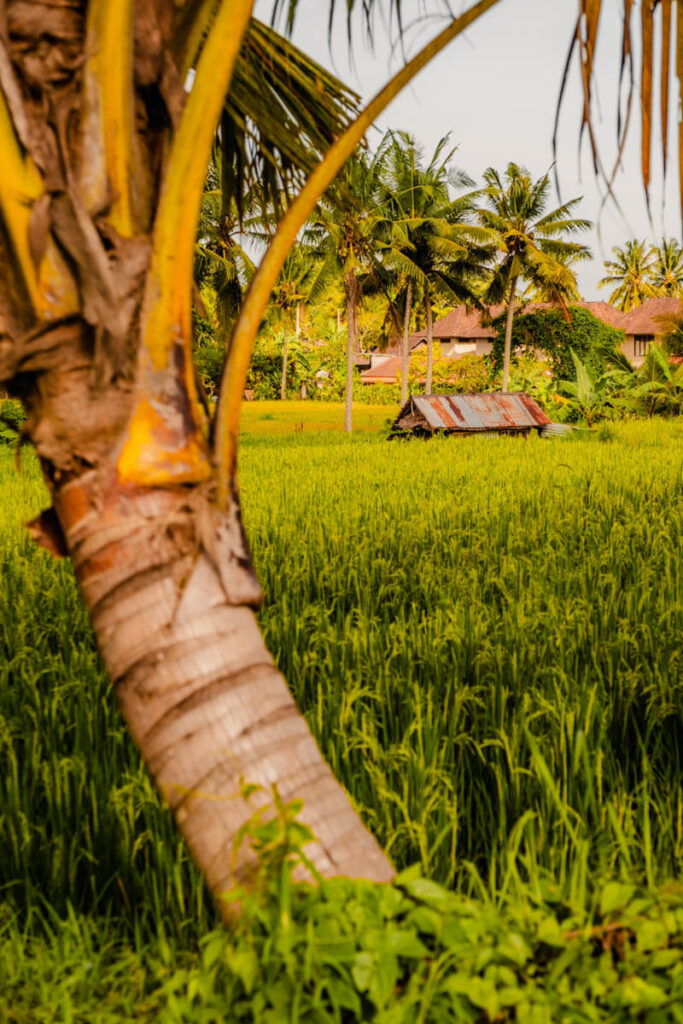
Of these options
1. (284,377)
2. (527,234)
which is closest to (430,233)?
(527,234)

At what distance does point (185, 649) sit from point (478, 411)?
13.0m

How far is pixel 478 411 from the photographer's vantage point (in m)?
13.7

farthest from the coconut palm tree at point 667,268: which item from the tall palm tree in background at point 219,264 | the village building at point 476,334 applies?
the tall palm tree in background at point 219,264

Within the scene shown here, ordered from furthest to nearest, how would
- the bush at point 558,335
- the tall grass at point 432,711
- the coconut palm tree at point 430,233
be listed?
1. the bush at point 558,335
2. the coconut palm tree at point 430,233
3. the tall grass at point 432,711

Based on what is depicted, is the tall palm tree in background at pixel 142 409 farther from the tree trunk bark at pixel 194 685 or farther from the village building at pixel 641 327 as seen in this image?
the village building at pixel 641 327

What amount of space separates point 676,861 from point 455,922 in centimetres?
64

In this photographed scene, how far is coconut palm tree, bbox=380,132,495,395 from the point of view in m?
20.9

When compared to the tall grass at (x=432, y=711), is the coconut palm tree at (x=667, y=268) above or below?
above

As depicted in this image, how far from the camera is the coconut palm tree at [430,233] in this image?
20.9m

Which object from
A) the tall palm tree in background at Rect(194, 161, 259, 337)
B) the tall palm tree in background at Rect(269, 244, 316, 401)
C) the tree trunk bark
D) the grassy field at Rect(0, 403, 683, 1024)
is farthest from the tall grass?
the tall palm tree in background at Rect(269, 244, 316, 401)

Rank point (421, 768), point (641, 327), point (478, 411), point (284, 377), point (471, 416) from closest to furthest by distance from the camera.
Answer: point (421, 768)
point (471, 416)
point (478, 411)
point (284, 377)
point (641, 327)

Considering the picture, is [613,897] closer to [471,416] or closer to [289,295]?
[471,416]

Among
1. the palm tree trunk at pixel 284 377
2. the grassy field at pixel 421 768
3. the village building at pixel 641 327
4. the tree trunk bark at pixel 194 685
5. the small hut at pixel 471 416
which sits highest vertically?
the village building at pixel 641 327

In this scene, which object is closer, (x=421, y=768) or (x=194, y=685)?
(x=194, y=685)
